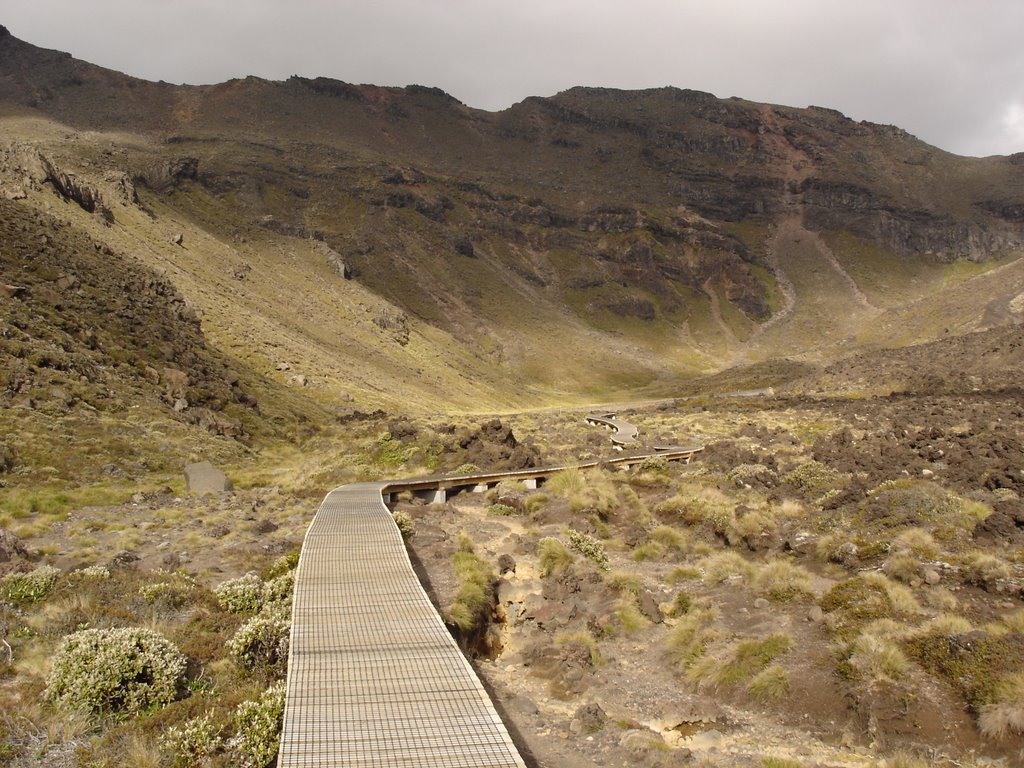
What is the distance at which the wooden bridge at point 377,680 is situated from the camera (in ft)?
20.4

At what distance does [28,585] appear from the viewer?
36.5 feet

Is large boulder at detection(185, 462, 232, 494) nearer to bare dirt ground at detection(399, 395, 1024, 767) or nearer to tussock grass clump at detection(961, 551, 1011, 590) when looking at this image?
bare dirt ground at detection(399, 395, 1024, 767)

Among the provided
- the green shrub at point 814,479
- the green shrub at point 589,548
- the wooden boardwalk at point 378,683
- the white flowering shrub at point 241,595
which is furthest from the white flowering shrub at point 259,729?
the green shrub at point 814,479

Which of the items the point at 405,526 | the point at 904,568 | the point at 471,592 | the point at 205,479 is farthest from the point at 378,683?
the point at 205,479

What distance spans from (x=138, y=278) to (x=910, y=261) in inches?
6668

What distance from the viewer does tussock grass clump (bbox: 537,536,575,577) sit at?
15.5m

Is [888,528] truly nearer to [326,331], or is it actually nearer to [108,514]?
[108,514]

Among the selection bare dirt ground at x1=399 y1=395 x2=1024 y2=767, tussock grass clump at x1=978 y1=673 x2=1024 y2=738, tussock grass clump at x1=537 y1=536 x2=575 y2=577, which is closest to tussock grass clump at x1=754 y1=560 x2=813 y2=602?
bare dirt ground at x1=399 y1=395 x2=1024 y2=767

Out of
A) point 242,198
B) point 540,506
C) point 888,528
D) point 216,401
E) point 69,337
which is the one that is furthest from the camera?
point 242,198

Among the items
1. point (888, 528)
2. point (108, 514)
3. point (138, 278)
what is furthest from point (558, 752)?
point (138, 278)

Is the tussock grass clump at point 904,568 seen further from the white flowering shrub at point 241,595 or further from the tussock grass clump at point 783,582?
the white flowering shrub at point 241,595

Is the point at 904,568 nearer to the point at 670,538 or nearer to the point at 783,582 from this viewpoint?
the point at 783,582

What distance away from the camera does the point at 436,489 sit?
2314 centimetres

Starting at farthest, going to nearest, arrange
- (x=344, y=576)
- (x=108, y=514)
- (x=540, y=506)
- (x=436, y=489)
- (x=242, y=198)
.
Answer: (x=242, y=198) → (x=436, y=489) → (x=540, y=506) → (x=108, y=514) → (x=344, y=576)
